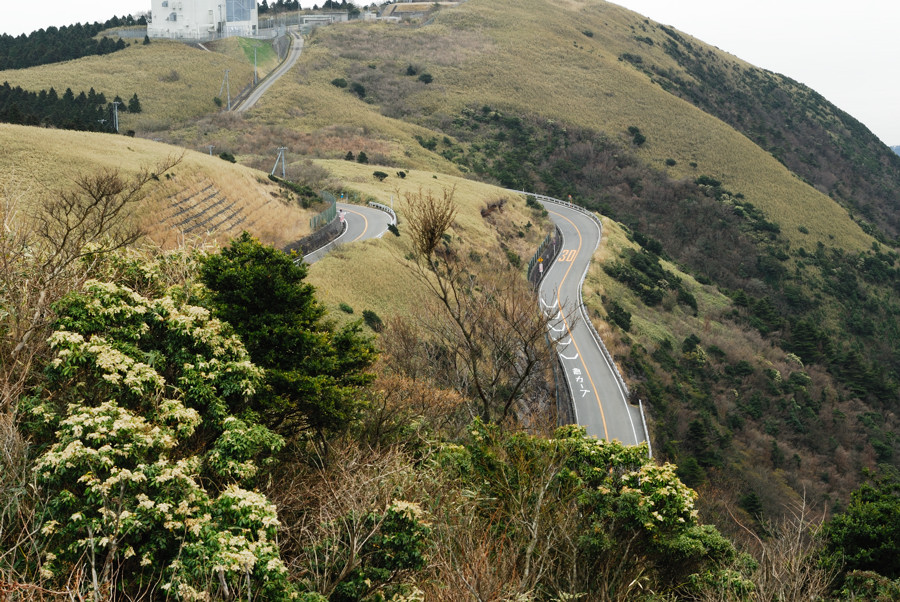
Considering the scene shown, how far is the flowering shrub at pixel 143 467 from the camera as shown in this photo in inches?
314

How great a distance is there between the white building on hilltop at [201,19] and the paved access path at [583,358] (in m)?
88.9

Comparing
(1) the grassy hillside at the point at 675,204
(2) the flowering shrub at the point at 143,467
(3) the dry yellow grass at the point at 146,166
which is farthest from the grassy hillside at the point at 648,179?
(2) the flowering shrub at the point at 143,467

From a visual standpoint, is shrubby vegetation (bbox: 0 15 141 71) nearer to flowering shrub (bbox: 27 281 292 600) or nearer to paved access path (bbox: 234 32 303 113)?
paved access path (bbox: 234 32 303 113)

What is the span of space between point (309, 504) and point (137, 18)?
148 metres

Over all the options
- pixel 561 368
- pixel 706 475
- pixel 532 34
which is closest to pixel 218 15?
pixel 532 34

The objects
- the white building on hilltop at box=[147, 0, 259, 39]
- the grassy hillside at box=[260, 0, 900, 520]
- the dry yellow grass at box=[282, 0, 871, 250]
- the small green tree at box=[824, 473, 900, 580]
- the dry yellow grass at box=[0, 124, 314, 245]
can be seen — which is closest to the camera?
the small green tree at box=[824, 473, 900, 580]

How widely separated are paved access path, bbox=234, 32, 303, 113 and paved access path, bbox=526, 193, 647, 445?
54.2 meters

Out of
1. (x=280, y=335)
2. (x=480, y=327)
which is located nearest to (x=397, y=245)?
(x=480, y=327)

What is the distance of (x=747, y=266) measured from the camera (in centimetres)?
7438

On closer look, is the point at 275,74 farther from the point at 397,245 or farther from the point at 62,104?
the point at 397,245

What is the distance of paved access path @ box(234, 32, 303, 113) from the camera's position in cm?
9109

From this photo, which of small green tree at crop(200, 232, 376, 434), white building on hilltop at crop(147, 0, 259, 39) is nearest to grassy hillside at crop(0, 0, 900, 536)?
white building on hilltop at crop(147, 0, 259, 39)

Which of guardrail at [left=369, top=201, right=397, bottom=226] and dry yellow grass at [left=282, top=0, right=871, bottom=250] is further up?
dry yellow grass at [left=282, top=0, right=871, bottom=250]

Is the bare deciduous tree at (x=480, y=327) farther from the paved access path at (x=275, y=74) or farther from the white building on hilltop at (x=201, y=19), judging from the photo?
the white building on hilltop at (x=201, y=19)
